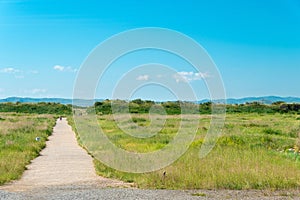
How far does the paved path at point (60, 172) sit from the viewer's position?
515 inches

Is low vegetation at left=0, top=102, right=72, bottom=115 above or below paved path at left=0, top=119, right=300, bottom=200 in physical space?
above

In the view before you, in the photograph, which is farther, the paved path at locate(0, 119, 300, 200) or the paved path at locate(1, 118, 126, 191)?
the paved path at locate(1, 118, 126, 191)

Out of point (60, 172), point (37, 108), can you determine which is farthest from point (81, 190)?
point (37, 108)

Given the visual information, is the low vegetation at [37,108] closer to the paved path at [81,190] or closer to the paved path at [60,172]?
the paved path at [60,172]

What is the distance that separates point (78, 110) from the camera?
60.8 metres

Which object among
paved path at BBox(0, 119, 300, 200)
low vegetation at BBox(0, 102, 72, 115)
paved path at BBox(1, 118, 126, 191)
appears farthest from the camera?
low vegetation at BBox(0, 102, 72, 115)

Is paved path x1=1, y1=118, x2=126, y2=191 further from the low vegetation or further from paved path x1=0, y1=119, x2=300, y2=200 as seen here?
the low vegetation

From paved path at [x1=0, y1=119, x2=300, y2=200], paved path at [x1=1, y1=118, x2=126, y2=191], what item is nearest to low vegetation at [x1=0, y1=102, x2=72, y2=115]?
paved path at [x1=1, y1=118, x2=126, y2=191]

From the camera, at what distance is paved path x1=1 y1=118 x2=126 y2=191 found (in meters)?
13.1

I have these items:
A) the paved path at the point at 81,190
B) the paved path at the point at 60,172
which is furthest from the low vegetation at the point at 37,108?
the paved path at the point at 81,190

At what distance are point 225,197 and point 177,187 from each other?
5.57 ft

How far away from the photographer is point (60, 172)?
1537 cm

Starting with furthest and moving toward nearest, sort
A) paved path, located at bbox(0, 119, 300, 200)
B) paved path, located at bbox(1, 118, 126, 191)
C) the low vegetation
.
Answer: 1. the low vegetation
2. paved path, located at bbox(1, 118, 126, 191)
3. paved path, located at bbox(0, 119, 300, 200)

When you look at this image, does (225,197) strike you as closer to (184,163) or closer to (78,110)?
(184,163)
